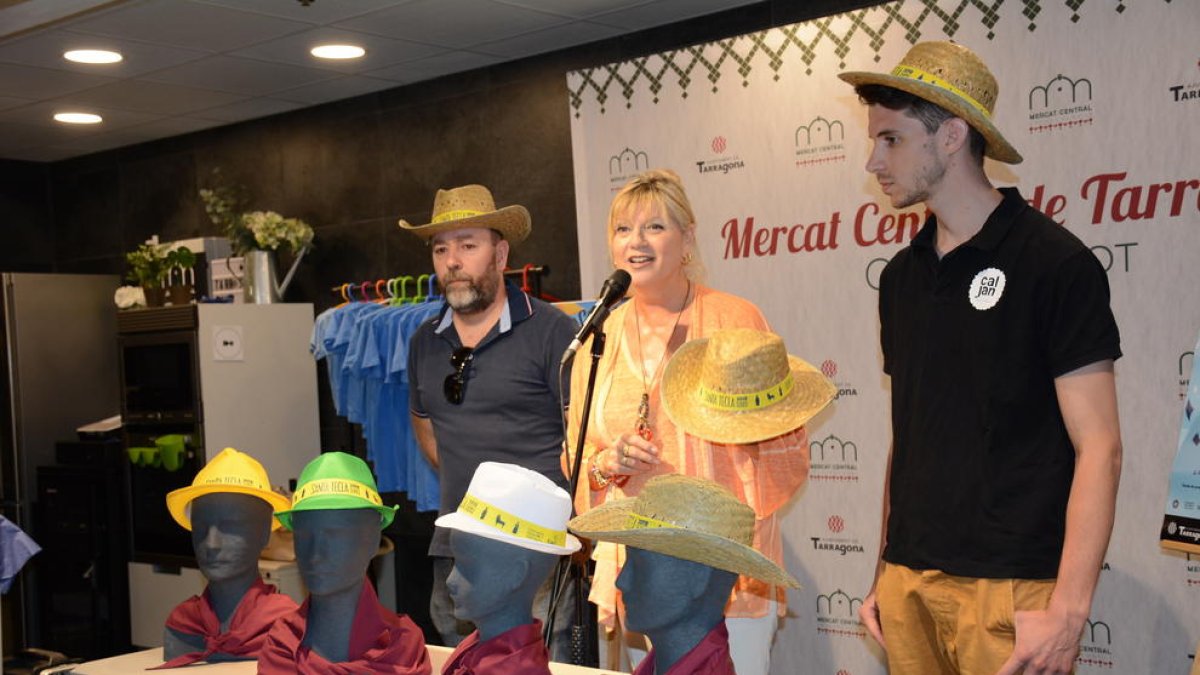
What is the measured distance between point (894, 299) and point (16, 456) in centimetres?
571

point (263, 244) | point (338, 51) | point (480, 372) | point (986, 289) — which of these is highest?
point (338, 51)

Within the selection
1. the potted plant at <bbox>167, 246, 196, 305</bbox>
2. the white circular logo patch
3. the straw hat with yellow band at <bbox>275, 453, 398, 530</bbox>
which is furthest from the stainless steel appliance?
the white circular logo patch

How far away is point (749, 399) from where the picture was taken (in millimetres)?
2482

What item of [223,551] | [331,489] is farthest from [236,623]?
[331,489]

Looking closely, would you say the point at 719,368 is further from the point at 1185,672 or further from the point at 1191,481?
the point at 1185,672

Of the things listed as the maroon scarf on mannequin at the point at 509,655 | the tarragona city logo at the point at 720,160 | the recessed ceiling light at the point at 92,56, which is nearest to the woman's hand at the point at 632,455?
the maroon scarf on mannequin at the point at 509,655

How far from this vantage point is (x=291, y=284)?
666 cm

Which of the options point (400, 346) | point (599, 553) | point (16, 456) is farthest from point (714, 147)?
point (16, 456)

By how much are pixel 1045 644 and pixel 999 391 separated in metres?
0.43

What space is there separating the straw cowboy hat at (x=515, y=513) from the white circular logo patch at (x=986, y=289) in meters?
0.81

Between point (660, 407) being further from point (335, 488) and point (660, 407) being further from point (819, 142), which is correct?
point (819, 142)

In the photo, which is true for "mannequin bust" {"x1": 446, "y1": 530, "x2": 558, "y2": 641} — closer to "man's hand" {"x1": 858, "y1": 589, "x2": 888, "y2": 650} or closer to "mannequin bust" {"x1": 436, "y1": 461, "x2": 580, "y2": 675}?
"mannequin bust" {"x1": 436, "y1": 461, "x2": 580, "y2": 675}

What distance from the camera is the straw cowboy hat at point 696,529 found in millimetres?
1983

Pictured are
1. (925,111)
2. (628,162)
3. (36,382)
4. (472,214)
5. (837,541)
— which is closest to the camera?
(925,111)
